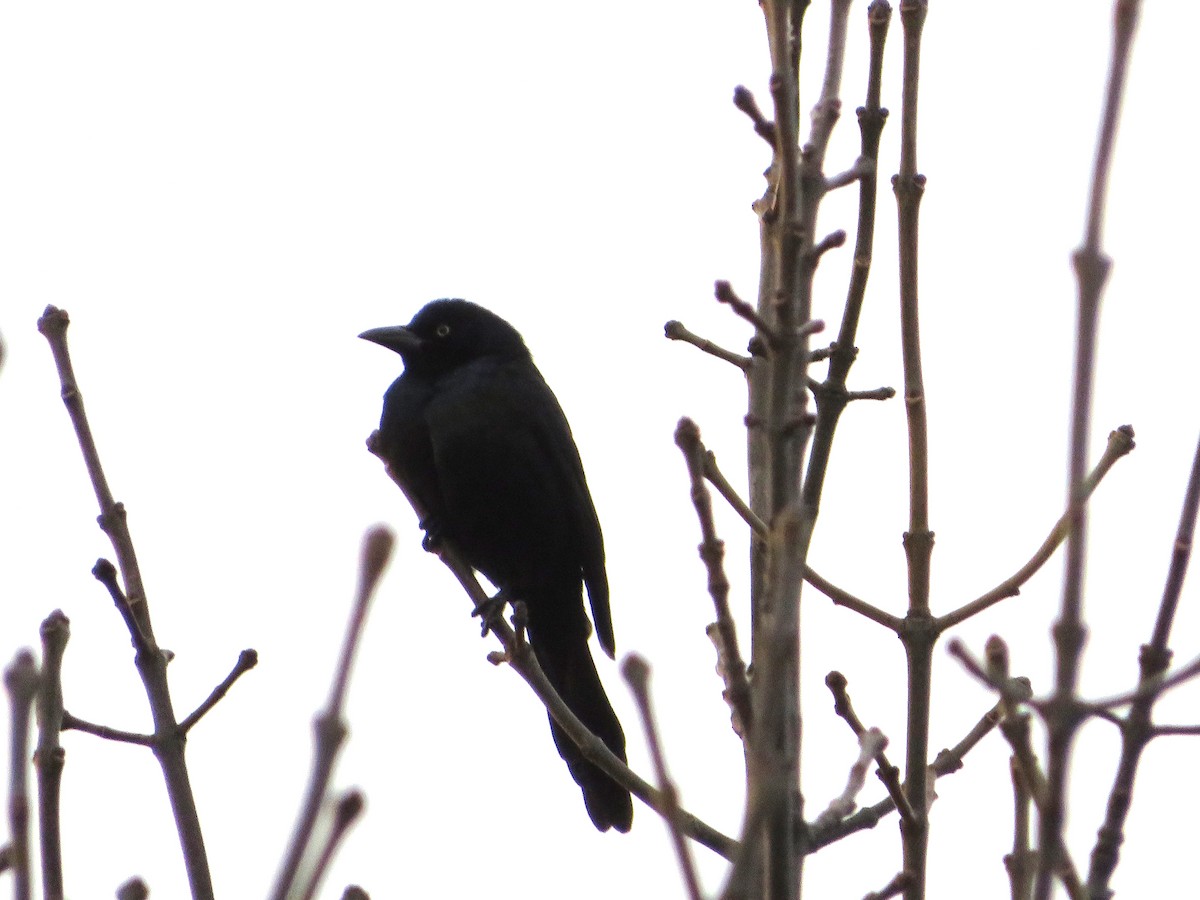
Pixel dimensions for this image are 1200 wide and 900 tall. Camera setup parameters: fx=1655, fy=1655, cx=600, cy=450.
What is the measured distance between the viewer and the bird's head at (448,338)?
6.45 meters

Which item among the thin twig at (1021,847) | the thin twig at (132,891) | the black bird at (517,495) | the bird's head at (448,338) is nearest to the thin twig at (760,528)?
the thin twig at (1021,847)

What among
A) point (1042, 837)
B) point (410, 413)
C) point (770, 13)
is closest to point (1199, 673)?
point (1042, 837)

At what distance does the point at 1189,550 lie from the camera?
219 centimetres

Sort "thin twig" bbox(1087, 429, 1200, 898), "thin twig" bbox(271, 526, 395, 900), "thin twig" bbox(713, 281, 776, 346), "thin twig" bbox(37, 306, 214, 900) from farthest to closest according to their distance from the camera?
"thin twig" bbox(37, 306, 214, 900)
"thin twig" bbox(713, 281, 776, 346)
"thin twig" bbox(1087, 429, 1200, 898)
"thin twig" bbox(271, 526, 395, 900)

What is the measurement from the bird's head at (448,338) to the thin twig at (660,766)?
16.0 ft

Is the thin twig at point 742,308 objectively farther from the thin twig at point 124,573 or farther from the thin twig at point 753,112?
the thin twig at point 124,573

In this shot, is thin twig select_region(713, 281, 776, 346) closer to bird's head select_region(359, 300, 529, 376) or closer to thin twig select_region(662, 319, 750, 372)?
thin twig select_region(662, 319, 750, 372)

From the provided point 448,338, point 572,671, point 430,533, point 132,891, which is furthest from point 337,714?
point 448,338

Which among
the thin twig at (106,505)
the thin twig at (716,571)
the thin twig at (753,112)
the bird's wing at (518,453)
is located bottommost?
the thin twig at (716,571)

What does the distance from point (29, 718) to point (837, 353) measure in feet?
6.64

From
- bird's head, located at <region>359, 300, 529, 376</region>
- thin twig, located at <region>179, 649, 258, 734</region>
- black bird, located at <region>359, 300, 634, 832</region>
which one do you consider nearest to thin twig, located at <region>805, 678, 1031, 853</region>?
thin twig, located at <region>179, 649, 258, 734</region>

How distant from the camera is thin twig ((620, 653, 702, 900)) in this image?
4.59 feet

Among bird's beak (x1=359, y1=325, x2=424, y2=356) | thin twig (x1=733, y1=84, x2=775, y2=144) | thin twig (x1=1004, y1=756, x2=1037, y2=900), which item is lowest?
thin twig (x1=1004, y1=756, x2=1037, y2=900)

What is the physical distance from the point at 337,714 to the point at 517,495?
4.67m
